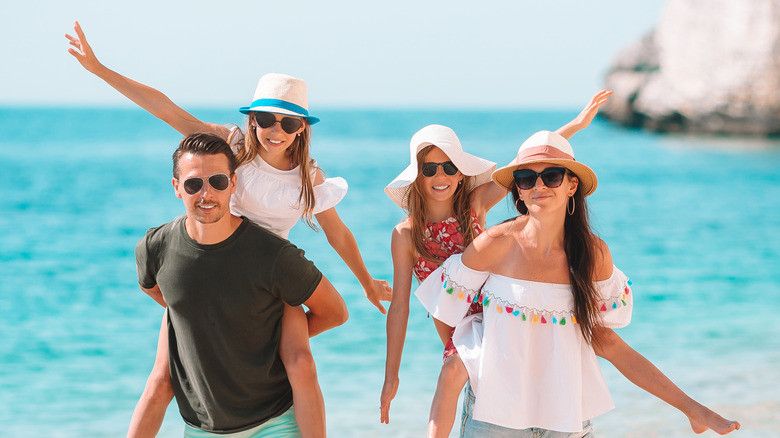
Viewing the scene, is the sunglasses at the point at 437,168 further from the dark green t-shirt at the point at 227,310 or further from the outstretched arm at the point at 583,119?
the dark green t-shirt at the point at 227,310

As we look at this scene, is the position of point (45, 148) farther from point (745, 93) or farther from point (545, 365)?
point (545, 365)

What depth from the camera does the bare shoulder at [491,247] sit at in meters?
3.03

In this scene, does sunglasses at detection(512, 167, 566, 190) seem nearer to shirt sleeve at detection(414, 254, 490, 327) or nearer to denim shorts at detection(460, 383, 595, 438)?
shirt sleeve at detection(414, 254, 490, 327)

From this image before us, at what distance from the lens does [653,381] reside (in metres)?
3.04

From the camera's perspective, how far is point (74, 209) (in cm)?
1755

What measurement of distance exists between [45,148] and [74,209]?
2175cm

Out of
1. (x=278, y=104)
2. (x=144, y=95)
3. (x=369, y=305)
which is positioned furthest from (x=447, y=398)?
(x=369, y=305)

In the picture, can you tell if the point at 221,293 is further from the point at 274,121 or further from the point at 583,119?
the point at 583,119

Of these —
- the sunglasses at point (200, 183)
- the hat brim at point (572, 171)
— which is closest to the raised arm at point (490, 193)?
the hat brim at point (572, 171)

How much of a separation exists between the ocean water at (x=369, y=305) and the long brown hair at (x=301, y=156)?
90 centimetres

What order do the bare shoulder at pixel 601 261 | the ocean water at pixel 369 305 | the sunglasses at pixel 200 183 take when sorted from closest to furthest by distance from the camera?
the sunglasses at pixel 200 183
the bare shoulder at pixel 601 261
the ocean water at pixel 369 305

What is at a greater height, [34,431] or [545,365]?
[545,365]

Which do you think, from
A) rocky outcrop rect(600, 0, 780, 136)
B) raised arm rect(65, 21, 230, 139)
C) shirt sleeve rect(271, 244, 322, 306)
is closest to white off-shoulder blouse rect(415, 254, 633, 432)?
shirt sleeve rect(271, 244, 322, 306)

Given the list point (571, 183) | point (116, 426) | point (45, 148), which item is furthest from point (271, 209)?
point (45, 148)
